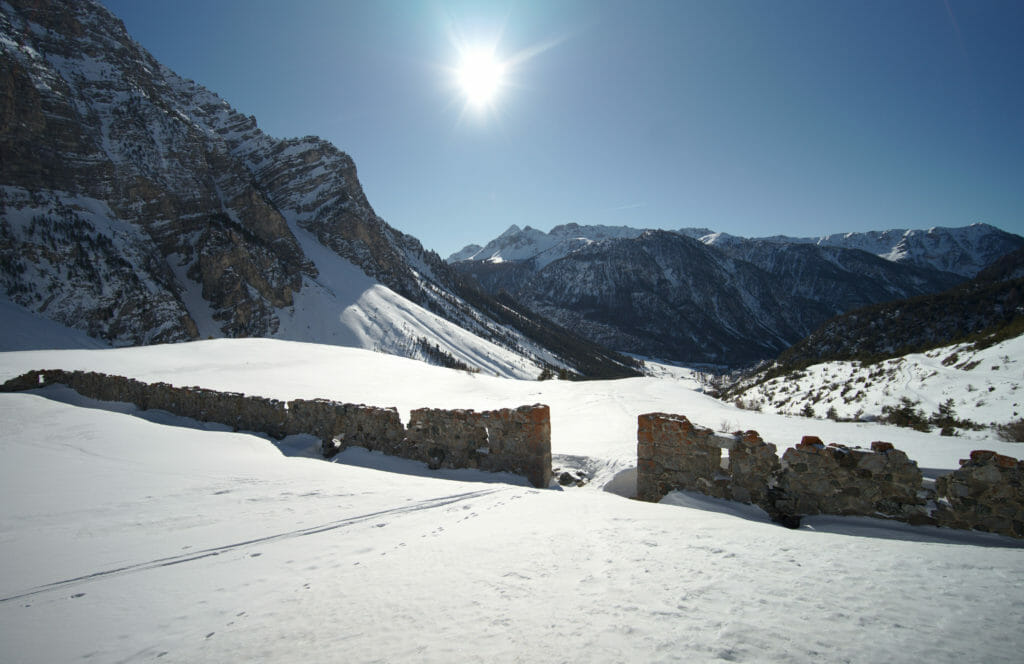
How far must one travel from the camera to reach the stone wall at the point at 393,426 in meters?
8.32

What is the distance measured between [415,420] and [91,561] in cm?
565

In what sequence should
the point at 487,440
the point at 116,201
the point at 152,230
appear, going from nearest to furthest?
1. the point at 487,440
2. the point at 116,201
3. the point at 152,230

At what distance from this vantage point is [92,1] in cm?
8888

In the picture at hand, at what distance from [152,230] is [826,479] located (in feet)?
328

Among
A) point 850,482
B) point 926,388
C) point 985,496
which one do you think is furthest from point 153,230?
point 926,388

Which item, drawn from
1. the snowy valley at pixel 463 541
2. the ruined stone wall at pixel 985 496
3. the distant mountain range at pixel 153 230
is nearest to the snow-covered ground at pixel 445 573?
the snowy valley at pixel 463 541

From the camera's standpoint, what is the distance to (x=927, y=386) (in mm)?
19031

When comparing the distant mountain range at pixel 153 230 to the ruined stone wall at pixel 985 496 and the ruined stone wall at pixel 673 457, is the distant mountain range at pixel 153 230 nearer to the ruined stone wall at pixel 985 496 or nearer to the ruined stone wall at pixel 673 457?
the ruined stone wall at pixel 673 457

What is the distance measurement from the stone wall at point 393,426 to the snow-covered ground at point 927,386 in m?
16.3

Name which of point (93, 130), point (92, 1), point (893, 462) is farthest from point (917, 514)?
point (92, 1)

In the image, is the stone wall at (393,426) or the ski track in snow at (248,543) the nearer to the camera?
the ski track in snow at (248,543)

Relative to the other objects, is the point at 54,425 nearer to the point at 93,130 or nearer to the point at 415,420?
the point at 415,420

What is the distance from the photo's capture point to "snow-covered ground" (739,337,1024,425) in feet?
51.2

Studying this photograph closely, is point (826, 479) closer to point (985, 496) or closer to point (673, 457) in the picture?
point (985, 496)
